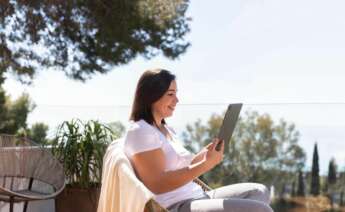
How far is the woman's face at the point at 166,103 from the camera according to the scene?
2.45 meters

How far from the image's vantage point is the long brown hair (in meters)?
2.41

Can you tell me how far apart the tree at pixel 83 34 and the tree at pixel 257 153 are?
4.72 metres

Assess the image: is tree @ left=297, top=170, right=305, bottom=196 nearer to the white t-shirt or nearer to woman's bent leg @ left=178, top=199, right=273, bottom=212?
the white t-shirt

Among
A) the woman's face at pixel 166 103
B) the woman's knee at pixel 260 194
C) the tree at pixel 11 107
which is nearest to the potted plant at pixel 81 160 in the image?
the woman's face at pixel 166 103

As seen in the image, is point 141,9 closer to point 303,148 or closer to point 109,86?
point 303,148

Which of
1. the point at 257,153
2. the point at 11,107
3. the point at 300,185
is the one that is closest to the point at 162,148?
the point at 257,153

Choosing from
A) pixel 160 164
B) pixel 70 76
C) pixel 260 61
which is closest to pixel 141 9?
pixel 70 76

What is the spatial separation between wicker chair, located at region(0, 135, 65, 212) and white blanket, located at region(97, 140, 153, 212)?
1.29 m

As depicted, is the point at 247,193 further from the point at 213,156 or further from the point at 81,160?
the point at 81,160

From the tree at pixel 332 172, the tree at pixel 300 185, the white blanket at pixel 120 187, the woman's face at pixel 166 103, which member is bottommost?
the tree at pixel 300 185

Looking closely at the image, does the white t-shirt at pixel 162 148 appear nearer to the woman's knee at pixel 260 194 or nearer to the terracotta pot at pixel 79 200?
the woman's knee at pixel 260 194

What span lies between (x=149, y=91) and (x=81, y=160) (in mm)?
1606

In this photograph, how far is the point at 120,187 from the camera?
2168 mm

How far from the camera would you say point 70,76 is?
9.87 meters
